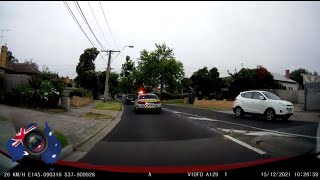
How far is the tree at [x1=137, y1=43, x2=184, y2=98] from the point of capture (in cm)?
7131

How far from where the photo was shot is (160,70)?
234 feet

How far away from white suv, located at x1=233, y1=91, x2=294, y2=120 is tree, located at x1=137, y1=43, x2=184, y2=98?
169 ft

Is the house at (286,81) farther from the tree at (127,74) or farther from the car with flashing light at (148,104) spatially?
the car with flashing light at (148,104)

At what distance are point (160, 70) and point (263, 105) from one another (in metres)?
54.2

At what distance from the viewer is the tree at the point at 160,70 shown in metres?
71.3

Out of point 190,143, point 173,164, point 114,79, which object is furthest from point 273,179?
point 114,79

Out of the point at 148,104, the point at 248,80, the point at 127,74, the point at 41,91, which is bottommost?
the point at 148,104

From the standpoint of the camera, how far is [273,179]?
176 inches

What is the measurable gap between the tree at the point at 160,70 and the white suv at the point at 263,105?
51.4 meters
